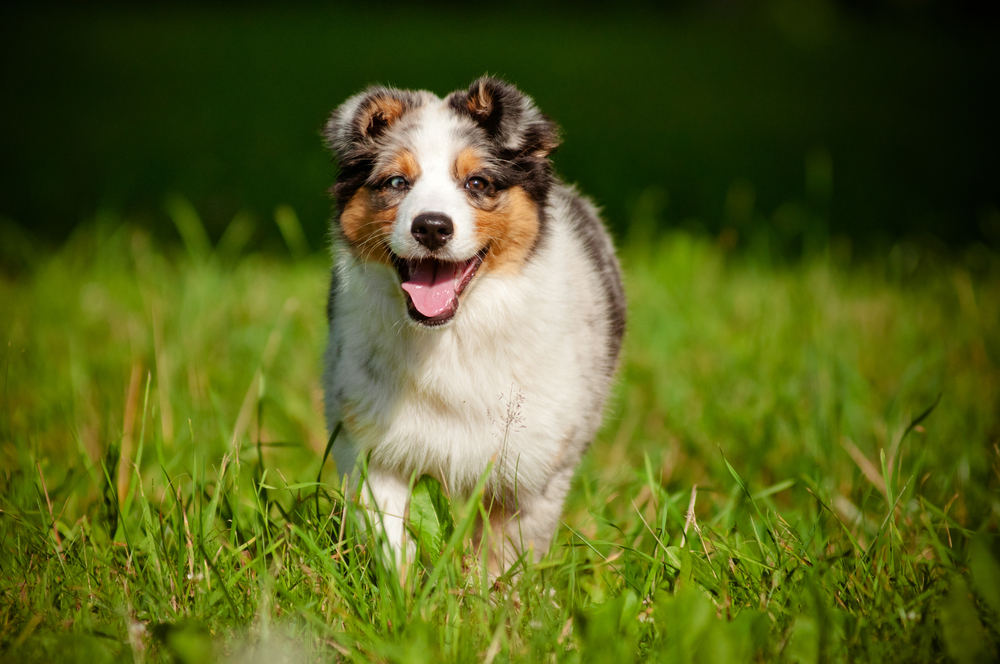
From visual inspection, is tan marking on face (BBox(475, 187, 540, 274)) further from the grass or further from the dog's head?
the grass

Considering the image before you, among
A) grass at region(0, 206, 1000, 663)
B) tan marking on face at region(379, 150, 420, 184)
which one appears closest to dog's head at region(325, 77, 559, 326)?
tan marking on face at region(379, 150, 420, 184)

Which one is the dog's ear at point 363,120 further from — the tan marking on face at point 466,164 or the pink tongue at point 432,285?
the pink tongue at point 432,285

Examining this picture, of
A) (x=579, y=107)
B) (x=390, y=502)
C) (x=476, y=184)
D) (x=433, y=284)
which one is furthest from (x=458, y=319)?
(x=579, y=107)

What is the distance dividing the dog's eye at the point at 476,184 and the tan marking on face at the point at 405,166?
155 millimetres

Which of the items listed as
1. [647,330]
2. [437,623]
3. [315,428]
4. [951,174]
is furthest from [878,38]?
[437,623]

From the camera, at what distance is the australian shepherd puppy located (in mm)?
2318

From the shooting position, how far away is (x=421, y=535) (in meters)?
2.21

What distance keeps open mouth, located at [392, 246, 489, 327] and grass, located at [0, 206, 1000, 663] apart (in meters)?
0.51

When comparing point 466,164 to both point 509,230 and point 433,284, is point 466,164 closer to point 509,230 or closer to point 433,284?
point 509,230

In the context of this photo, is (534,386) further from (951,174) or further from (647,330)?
(951,174)

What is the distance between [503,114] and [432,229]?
54cm

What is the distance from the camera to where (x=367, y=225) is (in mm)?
2377

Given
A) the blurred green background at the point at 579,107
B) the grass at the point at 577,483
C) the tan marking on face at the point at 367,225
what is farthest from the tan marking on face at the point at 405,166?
the blurred green background at the point at 579,107

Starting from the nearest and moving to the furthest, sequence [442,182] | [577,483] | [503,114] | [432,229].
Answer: [432,229] < [442,182] < [503,114] < [577,483]
